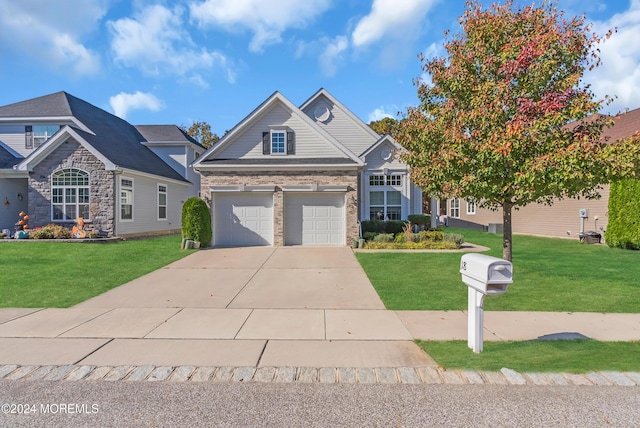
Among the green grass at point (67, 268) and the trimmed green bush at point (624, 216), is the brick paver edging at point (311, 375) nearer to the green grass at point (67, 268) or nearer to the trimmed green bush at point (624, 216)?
the green grass at point (67, 268)

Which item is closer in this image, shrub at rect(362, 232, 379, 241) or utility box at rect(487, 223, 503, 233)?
shrub at rect(362, 232, 379, 241)

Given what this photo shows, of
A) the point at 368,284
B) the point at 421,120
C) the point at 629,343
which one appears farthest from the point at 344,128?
the point at 629,343

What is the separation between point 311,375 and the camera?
151 inches

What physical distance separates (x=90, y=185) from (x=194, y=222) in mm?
6431

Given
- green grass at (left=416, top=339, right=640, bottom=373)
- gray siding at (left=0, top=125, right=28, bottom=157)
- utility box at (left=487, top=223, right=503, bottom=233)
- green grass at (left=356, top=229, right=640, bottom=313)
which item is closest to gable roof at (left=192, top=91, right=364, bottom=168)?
green grass at (left=356, top=229, right=640, bottom=313)

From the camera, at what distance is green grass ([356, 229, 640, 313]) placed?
21.6 feet

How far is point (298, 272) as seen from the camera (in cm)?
984

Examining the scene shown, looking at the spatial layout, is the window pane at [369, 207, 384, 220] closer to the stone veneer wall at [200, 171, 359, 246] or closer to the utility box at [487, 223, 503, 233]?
the stone veneer wall at [200, 171, 359, 246]

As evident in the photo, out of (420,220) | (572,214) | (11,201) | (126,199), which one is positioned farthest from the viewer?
(572,214)

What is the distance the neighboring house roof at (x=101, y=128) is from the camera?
1816cm

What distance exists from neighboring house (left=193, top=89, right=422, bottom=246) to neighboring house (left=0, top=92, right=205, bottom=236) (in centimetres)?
499

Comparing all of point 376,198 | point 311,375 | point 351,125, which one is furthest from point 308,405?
point 351,125

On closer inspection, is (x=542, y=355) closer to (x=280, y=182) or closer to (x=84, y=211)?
(x=280, y=182)

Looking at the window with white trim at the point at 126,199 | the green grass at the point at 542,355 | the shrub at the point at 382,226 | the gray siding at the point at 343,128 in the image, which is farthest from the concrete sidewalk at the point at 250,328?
the gray siding at the point at 343,128
